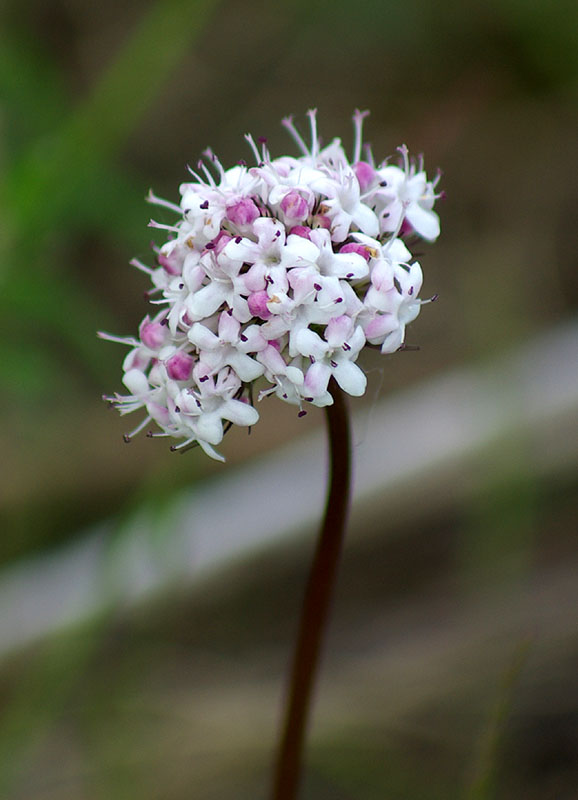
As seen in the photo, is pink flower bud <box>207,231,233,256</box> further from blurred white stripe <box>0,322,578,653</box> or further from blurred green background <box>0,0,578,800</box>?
blurred white stripe <box>0,322,578,653</box>

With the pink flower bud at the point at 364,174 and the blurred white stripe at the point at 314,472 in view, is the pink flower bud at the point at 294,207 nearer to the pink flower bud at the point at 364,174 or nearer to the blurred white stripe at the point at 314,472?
the pink flower bud at the point at 364,174

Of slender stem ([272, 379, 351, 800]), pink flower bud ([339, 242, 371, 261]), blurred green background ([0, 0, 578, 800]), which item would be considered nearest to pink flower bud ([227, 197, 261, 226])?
pink flower bud ([339, 242, 371, 261])

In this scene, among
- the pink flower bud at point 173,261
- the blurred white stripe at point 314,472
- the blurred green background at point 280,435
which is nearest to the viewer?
the pink flower bud at point 173,261

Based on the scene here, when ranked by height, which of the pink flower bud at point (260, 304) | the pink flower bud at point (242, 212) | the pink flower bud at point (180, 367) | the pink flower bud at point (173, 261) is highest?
the pink flower bud at point (173, 261)

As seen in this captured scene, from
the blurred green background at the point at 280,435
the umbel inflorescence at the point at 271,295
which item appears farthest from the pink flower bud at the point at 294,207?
the blurred green background at the point at 280,435

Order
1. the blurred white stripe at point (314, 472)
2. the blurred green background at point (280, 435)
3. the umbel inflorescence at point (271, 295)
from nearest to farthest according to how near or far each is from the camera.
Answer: the umbel inflorescence at point (271, 295), the blurred green background at point (280, 435), the blurred white stripe at point (314, 472)

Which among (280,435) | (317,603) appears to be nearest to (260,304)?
(317,603)
